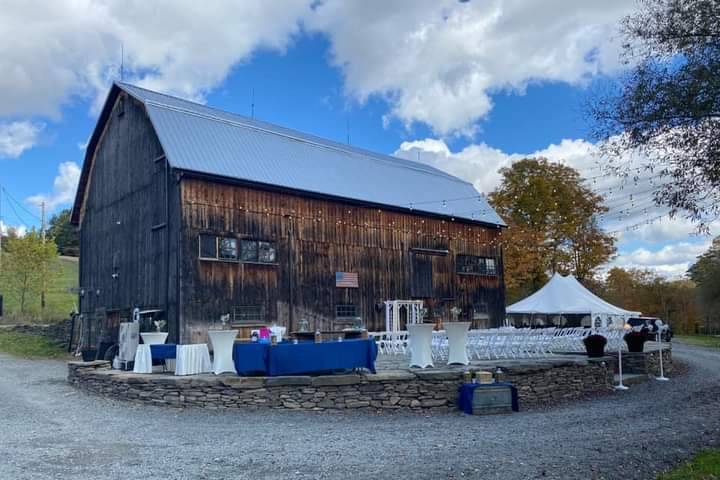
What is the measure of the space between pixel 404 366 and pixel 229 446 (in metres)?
5.46

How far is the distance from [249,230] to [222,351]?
7.11 m

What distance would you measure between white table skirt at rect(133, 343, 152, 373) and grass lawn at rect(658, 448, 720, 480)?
9330 mm

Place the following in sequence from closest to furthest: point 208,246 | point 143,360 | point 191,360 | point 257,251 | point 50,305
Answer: point 191,360
point 143,360
point 208,246
point 257,251
point 50,305

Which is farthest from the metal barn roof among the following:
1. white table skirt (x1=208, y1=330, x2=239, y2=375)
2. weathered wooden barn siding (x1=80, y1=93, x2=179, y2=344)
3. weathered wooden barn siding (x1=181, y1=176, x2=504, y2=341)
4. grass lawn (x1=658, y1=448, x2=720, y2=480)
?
grass lawn (x1=658, y1=448, x2=720, y2=480)

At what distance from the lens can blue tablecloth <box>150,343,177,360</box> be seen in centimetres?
1182

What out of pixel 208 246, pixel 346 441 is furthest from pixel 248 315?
pixel 346 441

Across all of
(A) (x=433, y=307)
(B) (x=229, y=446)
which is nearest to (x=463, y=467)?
(B) (x=229, y=446)

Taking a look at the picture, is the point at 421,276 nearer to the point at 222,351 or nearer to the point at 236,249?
the point at 236,249

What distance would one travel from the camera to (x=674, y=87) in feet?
25.6

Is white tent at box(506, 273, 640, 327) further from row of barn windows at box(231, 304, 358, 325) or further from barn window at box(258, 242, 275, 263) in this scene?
row of barn windows at box(231, 304, 358, 325)

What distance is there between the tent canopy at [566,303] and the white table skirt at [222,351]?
486 inches

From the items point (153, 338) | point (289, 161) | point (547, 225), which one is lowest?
point (153, 338)

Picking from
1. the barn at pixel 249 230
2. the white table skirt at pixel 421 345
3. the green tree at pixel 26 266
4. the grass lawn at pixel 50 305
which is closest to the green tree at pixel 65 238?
the grass lawn at pixel 50 305

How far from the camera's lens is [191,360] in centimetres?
1109
